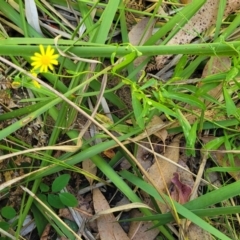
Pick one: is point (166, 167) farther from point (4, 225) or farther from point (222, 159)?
point (4, 225)

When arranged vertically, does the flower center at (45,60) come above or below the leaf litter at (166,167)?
above

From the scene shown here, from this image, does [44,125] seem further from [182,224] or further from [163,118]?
[182,224]

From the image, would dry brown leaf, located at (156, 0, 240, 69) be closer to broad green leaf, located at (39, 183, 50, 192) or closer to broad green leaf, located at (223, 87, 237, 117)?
broad green leaf, located at (223, 87, 237, 117)

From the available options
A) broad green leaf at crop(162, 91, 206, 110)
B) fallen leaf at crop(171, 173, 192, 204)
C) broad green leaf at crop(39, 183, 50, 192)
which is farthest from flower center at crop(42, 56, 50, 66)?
fallen leaf at crop(171, 173, 192, 204)

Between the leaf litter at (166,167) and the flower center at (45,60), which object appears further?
the leaf litter at (166,167)

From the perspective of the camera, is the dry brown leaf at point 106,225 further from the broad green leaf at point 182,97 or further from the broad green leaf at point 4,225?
the broad green leaf at point 182,97

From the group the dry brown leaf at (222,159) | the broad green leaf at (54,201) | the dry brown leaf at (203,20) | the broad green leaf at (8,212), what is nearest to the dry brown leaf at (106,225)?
the broad green leaf at (54,201)
